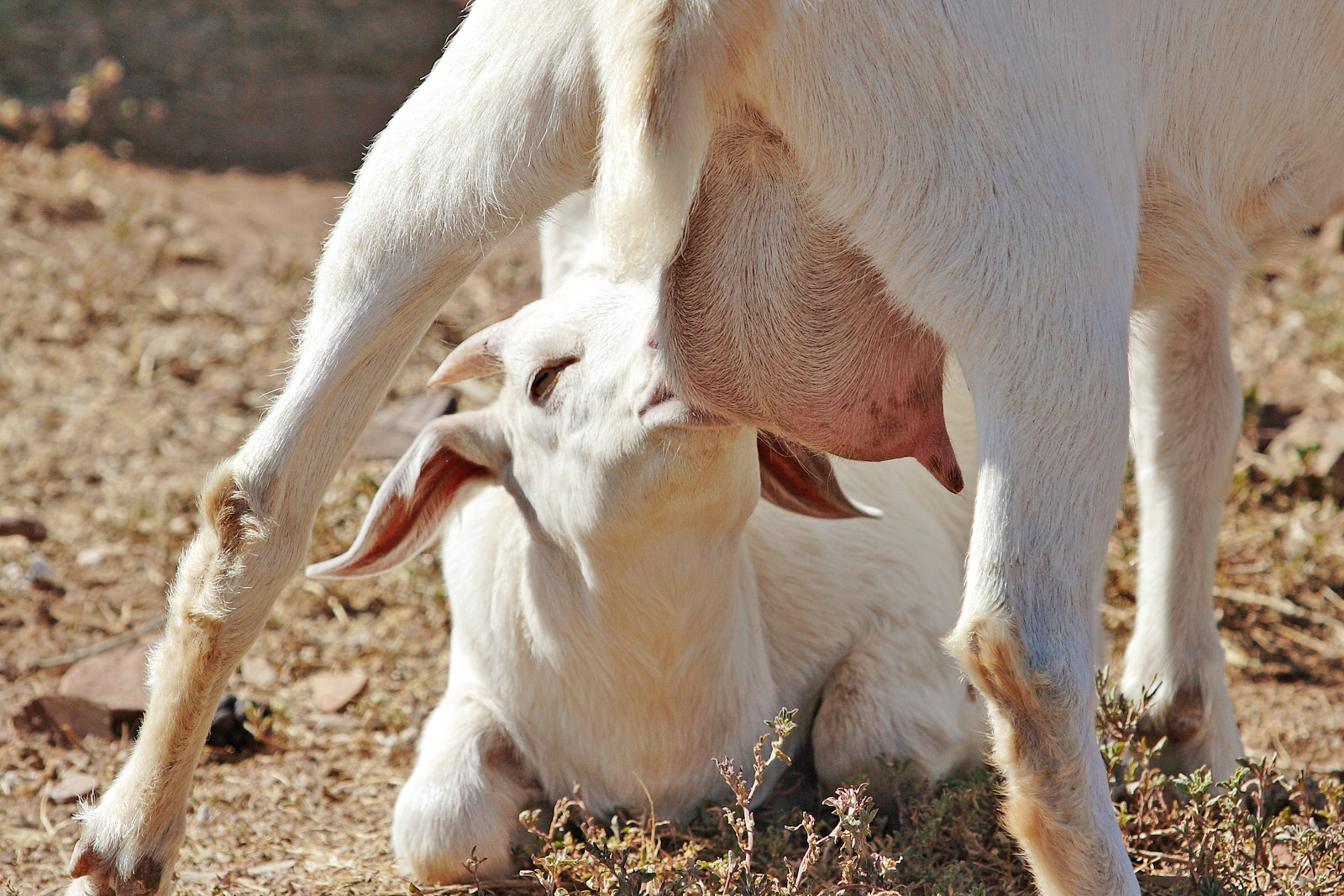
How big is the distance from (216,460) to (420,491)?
1903 mm

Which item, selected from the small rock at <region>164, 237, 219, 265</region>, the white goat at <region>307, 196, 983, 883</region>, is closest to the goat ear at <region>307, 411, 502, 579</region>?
the white goat at <region>307, 196, 983, 883</region>

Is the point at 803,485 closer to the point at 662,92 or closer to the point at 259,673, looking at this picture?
the point at 662,92

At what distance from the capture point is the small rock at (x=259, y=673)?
3.70 meters

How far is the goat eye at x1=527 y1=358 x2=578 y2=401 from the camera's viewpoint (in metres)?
2.75

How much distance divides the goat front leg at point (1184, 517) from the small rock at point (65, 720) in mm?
2520

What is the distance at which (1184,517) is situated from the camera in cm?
315

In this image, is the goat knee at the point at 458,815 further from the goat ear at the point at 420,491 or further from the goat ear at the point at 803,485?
the goat ear at the point at 803,485

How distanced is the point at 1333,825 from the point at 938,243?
1.50 meters

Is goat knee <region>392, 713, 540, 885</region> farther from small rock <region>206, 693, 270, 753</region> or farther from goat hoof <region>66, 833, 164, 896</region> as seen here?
small rock <region>206, 693, 270, 753</region>

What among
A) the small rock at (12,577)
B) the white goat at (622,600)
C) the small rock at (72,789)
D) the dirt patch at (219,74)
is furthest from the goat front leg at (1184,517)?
the dirt patch at (219,74)

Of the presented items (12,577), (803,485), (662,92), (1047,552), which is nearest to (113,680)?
(12,577)

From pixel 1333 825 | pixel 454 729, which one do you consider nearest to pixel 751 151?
pixel 454 729

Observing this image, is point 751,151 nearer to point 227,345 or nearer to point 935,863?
point 935,863

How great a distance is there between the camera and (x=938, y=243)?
1.91 meters
